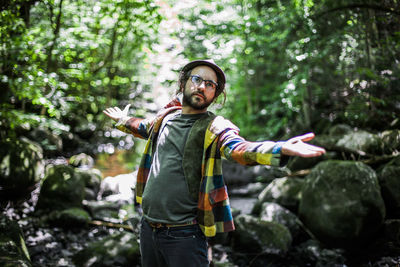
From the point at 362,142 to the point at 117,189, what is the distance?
6.04 m

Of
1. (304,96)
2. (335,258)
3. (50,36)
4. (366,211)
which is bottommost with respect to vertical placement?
(335,258)

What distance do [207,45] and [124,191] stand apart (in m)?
4.45

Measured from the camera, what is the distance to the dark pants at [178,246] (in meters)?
2.02

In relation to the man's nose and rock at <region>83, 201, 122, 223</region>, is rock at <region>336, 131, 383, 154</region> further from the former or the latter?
the man's nose

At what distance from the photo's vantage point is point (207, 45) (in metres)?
8.20

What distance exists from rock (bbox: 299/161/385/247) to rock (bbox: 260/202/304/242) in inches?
11.1

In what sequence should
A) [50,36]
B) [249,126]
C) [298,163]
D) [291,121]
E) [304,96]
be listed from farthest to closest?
[249,126], [291,121], [304,96], [298,163], [50,36]

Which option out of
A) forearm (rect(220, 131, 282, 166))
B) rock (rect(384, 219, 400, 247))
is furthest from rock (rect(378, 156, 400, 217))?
forearm (rect(220, 131, 282, 166))

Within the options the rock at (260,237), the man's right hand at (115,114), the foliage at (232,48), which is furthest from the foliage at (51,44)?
the rock at (260,237)

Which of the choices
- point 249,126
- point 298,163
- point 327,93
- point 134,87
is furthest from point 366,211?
point 134,87

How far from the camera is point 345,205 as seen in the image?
5062 mm

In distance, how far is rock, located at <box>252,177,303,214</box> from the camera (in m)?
6.46

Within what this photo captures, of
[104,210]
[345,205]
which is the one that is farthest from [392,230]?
[104,210]

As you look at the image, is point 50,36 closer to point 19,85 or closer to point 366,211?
point 19,85
